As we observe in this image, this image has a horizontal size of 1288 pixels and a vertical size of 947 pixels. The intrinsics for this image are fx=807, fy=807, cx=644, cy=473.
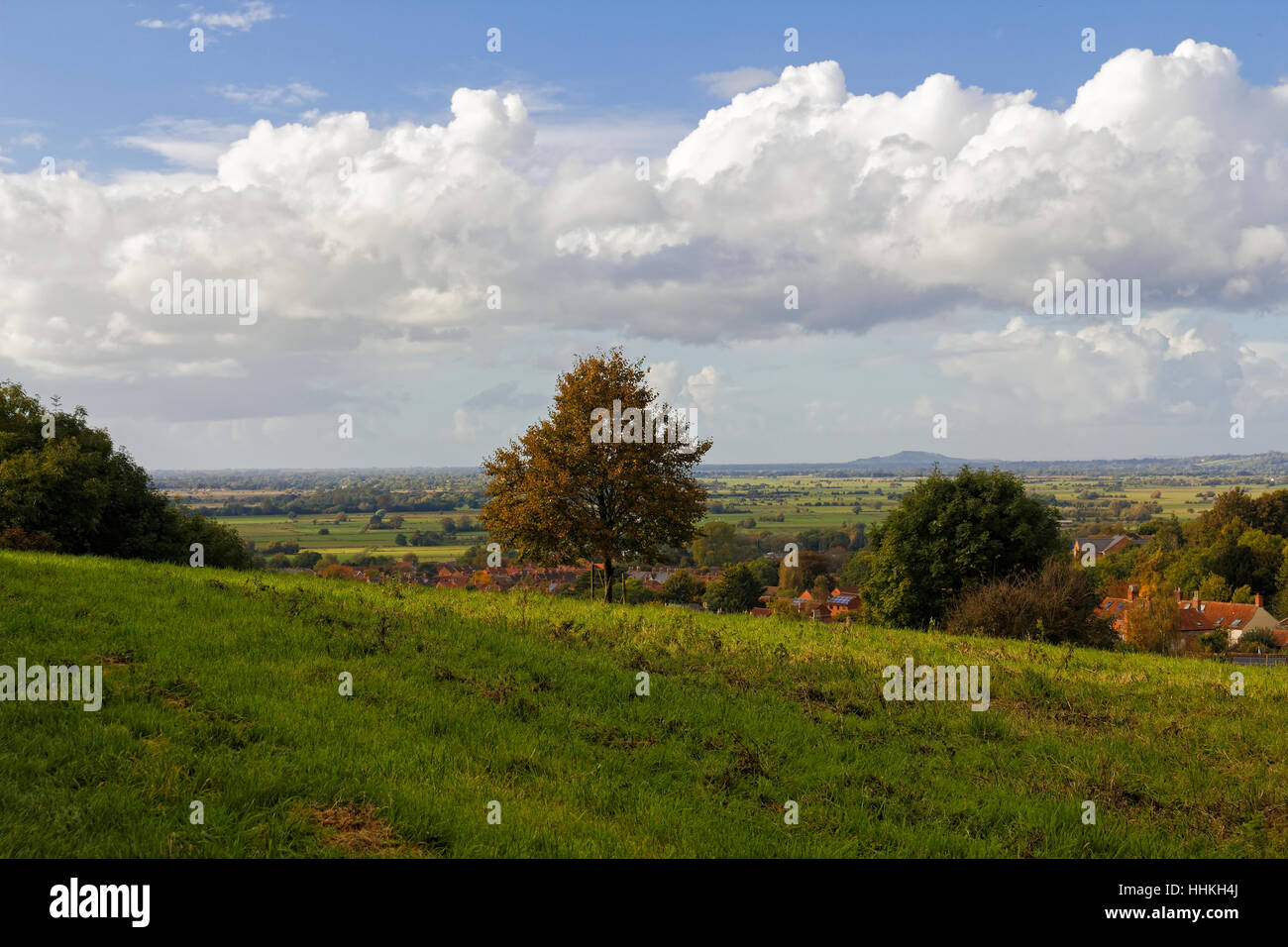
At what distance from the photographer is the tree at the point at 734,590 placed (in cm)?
5703

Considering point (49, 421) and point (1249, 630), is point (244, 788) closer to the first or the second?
point (49, 421)

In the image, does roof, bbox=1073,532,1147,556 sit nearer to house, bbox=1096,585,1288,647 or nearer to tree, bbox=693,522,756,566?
house, bbox=1096,585,1288,647

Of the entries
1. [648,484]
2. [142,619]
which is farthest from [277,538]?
[142,619]

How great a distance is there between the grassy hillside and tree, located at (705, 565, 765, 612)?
4074cm

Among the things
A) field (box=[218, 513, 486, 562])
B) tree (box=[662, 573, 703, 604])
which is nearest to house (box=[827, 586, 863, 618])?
tree (box=[662, 573, 703, 604])

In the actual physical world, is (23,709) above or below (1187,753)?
above

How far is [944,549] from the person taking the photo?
126 feet

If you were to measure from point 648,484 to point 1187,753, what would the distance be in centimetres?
1824

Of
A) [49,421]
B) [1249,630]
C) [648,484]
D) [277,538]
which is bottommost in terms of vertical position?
[1249,630]

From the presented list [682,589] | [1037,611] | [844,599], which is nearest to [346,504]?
[844,599]

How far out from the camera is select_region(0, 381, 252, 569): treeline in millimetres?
30125

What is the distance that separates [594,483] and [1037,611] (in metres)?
15.3
